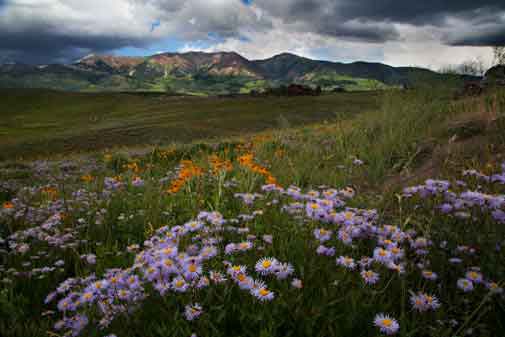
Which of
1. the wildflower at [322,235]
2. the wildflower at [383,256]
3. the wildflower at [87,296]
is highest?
the wildflower at [322,235]

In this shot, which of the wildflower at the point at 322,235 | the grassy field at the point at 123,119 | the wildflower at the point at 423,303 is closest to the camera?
the wildflower at the point at 423,303

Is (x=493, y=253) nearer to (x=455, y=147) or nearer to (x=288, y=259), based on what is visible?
(x=288, y=259)

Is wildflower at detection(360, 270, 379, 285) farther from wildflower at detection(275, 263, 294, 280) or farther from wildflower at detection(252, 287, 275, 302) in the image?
wildflower at detection(252, 287, 275, 302)

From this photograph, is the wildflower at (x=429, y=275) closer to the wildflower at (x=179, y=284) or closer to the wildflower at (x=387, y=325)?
the wildflower at (x=387, y=325)

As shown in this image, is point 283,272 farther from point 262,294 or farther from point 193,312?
point 193,312

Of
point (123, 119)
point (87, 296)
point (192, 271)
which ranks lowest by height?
point (123, 119)

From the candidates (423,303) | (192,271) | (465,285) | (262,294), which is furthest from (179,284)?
(465,285)

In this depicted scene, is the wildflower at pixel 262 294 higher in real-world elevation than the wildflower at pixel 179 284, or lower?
higher

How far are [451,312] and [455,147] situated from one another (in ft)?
15.7

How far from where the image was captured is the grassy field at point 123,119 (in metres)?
28.0

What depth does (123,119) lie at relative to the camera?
4872 cm

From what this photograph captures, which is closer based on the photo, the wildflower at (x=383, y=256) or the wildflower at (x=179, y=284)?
the wildflower at (x=179, y=284)

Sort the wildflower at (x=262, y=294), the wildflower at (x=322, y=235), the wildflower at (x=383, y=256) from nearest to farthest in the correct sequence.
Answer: the wildflower at (x=262, y=294)
the wildflower at (x=383, y=256)
the wildflower at (x=322, y=235)

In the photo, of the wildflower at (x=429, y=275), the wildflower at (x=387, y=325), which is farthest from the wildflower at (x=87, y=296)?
the wildflower at (x=429, y=275)
